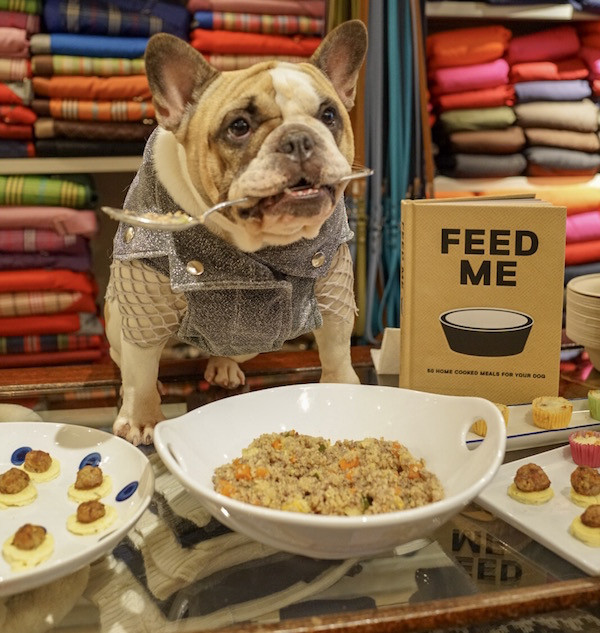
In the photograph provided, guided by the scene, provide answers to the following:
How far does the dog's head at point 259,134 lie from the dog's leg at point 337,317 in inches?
5.6

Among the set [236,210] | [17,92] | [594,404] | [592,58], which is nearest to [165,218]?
[236,210]

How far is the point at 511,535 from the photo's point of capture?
78 cm

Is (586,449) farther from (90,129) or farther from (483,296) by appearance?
(90,129)

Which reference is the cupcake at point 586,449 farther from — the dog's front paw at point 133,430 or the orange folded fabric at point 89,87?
the orange folded fabric at point 89,87

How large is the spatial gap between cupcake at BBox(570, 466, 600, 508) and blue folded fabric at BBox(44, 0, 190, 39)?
5.16 ft

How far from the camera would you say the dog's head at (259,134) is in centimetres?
91

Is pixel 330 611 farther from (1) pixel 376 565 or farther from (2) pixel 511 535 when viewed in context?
(2) pixel 511 535

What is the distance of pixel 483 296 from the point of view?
3.58 feet

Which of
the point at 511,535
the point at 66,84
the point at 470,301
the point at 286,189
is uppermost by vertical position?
the point at 66,84

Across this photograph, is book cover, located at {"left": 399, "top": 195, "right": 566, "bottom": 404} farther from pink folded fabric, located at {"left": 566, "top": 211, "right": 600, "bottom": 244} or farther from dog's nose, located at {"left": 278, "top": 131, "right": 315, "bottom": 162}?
pink folded fabric, located at {"left": 566, "top": 211, "right": 600, "bottom": 244}

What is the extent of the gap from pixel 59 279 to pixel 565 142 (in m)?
1.59

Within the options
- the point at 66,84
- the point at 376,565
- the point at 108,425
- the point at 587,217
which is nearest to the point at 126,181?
the point at 66,84

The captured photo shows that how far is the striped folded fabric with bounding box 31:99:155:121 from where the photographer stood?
191cm

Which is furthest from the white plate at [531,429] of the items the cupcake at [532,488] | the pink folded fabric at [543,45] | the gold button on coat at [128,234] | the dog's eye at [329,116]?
the pink folded fabric at [543,45]
